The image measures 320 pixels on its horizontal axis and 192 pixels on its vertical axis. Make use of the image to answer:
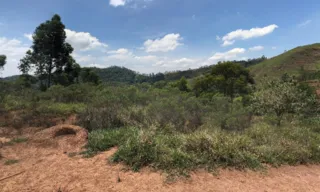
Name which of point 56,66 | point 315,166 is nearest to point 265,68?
point 56,66

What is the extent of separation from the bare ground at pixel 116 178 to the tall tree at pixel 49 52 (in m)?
12.3

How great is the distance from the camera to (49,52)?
1535cm

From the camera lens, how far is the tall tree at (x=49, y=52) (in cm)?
1487

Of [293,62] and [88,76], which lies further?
[293,62]

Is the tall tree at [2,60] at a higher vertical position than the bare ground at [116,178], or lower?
higher

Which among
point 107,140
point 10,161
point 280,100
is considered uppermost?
point 280,100

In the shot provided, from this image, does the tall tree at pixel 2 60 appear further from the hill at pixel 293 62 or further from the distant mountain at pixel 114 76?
the hill at pixel 293 62

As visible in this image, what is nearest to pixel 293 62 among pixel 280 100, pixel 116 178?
pixel 280 100

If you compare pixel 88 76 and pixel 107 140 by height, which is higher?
pixel 88 76

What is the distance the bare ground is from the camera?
11.0ft

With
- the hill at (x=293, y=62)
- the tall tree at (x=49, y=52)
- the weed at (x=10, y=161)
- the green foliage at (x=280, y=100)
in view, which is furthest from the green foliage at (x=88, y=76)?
the hill at (x=293, y=62)

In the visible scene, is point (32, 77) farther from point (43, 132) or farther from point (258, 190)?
point (258, 190)

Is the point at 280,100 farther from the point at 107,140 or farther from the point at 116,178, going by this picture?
the point at 116,178

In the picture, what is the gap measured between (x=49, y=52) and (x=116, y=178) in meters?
14.4
